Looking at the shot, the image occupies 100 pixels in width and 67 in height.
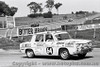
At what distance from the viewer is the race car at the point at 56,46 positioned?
51.9 ft

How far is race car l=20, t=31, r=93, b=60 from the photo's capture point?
622 inches

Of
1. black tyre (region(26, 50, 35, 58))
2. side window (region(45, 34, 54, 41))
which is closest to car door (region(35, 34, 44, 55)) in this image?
side window (region(45, 34, 54, 41))

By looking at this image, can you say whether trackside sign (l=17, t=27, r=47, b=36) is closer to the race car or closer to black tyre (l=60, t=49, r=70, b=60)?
the race car

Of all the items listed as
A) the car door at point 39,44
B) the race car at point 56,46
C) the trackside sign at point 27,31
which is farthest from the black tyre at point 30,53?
the trackside sign at point 27,31

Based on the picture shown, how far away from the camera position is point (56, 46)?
1653cm

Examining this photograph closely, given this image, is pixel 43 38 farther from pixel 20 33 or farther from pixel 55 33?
pixel 20 33

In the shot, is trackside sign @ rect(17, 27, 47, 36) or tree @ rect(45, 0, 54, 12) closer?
trackside sign @ rect(17, 27, 47, 36)

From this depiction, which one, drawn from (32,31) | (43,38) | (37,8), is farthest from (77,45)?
(37,8)

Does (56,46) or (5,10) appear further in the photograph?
(5,10)

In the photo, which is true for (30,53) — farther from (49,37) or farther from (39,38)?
(49,37)

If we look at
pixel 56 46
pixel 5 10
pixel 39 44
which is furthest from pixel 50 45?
pixel 5 10

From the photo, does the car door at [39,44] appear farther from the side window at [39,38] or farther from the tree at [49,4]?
the tree at [49,4]

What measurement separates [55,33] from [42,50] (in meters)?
1.38

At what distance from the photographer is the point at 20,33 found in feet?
118
